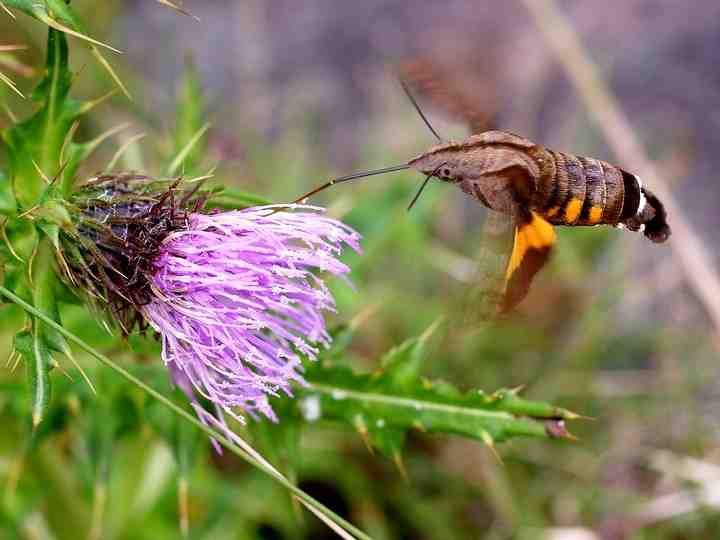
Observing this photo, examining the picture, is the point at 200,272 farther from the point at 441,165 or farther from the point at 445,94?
the point at 445,94

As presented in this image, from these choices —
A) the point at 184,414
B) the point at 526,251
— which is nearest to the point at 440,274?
the point at 526,251

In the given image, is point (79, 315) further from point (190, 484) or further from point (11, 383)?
point (190, 484)

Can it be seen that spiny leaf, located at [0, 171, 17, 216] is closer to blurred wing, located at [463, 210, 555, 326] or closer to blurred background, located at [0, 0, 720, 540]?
blurred background, located at [0, 0, 720, 540]

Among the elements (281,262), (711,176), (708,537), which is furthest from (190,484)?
(711,176)

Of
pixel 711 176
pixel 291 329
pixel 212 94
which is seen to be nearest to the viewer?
pixel 291 329

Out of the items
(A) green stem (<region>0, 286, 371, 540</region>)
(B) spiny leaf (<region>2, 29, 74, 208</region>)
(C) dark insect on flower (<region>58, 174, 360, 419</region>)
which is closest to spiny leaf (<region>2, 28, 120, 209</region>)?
(B) spiny leaf (<region>2, 29, 74, 208</region>)
